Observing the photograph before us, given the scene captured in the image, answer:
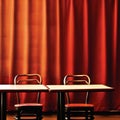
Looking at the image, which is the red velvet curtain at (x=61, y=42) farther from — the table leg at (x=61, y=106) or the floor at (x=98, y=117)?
the table leg at (x=61, y=106)

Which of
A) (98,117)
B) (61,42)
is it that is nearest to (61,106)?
(98,117)

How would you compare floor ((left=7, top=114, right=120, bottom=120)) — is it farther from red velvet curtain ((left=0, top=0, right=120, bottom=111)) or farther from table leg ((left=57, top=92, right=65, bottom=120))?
table leg ((left=57, top=92, right=65, bottom=120))

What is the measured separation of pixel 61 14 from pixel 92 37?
658mm

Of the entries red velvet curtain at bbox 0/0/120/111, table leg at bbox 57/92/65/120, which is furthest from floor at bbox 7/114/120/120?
table leg at bbox 57/92/65/120

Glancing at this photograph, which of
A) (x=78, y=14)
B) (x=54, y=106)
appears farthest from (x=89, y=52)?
(x=54, y=106)

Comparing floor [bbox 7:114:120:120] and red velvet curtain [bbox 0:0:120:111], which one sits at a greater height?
red velvet curtain [bbox 0:0:120:111]

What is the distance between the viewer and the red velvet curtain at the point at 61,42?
5.64 metres

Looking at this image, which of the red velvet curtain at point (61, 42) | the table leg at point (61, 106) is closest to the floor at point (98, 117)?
the red velvet curtain at point (61, 42)

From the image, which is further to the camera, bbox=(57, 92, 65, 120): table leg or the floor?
the floor

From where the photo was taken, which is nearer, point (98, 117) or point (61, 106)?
point (61, 106)

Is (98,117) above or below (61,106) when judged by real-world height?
below

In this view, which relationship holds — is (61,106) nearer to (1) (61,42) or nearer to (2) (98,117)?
(2) (98,117)

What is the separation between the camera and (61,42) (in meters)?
5.78

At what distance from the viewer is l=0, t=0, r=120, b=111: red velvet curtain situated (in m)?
5.64
